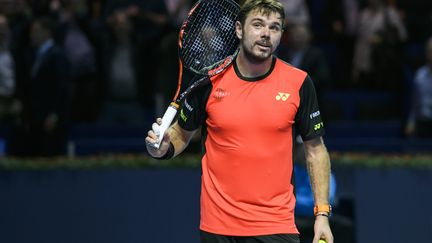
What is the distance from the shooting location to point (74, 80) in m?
12.4

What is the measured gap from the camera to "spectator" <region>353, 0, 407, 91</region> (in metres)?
12.4

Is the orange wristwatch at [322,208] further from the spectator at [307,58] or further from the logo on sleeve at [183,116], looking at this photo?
the spectator at [307,58]

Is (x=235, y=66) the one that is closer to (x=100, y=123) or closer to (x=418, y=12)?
(x=100, y=123)

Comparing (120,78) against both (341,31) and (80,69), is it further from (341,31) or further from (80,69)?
(341,31)

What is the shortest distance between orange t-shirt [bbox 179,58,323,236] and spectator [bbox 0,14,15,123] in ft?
20.9

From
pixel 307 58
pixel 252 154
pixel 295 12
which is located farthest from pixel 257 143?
pixel 295 12

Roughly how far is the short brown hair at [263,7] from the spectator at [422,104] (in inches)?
235

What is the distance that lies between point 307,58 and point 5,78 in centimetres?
339

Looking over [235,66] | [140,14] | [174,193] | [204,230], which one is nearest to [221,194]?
[204,230]

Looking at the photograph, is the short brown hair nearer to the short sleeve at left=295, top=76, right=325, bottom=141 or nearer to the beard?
the beard

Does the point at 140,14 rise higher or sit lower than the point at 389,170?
higher

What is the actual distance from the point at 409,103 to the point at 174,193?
390 cm

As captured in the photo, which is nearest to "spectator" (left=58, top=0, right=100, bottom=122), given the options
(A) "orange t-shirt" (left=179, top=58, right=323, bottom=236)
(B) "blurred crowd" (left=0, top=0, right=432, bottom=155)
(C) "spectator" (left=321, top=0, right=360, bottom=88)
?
(B) "blurred crowd" (left=0, top=0, right=432, bottom=155)

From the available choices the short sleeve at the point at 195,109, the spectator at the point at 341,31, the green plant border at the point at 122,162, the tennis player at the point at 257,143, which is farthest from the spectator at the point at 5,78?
the tennis player at the point at 257,143
